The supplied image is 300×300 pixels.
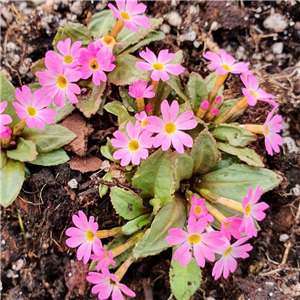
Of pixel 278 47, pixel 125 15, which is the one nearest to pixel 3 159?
pixel 125 15

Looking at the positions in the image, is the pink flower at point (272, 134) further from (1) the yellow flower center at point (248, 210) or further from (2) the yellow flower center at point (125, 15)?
(2) the yellow flower center at point (125, 15)

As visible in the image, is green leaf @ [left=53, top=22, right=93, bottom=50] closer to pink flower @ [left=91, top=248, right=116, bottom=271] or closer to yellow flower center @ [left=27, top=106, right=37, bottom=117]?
yellow flower center @ [left=27, top=106, right=37, bottom=117]

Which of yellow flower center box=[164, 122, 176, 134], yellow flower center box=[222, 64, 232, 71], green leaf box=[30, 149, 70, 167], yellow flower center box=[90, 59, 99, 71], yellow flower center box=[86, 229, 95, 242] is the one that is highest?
yellow flower center box=[90, 59, 99, 71]

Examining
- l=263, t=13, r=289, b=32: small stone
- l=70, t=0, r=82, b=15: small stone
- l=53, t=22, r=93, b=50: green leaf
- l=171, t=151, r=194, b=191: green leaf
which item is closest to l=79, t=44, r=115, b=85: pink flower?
l=53, t=22, r=93, b=50: green leaf

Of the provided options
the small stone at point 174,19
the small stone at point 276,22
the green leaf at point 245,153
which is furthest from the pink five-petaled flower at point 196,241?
the small stone at point 276,22

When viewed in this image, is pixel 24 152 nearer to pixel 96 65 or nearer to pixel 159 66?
pixel 96 65

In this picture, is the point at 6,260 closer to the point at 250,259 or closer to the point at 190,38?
the point at 250,259
